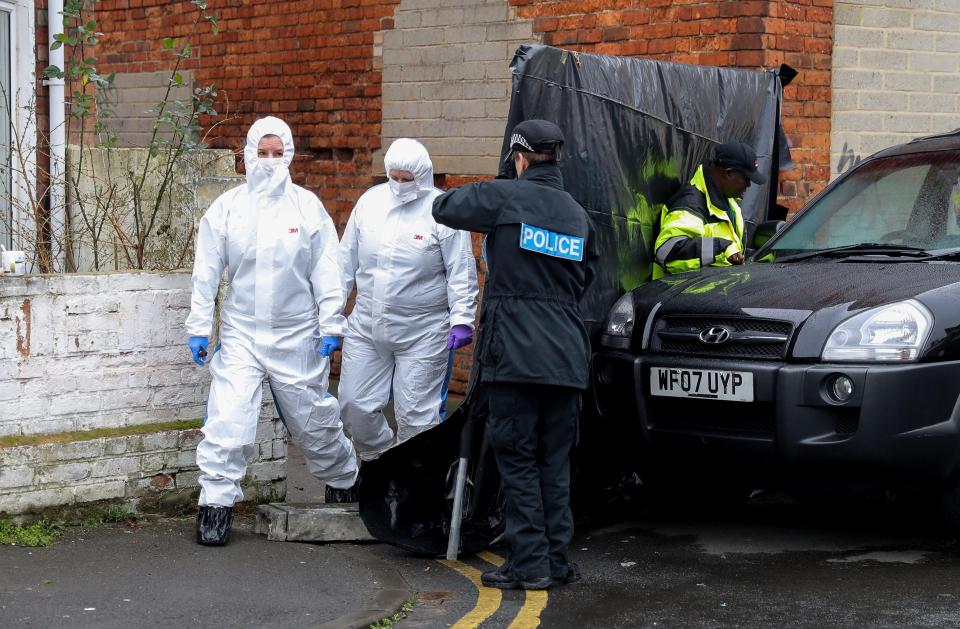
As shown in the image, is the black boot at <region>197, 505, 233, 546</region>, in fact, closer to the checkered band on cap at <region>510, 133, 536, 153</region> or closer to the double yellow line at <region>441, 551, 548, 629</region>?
the double yellow line at <region>441, 551, 548, 629</region>

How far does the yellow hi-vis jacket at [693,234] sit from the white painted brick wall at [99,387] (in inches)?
81.2

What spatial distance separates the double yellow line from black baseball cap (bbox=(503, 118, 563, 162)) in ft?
5.73

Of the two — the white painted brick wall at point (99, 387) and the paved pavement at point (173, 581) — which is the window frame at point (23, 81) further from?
the paved pavement at point (173, 581)

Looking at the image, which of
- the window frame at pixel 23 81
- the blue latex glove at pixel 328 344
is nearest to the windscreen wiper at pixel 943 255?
the blue latex glove at pixel 328 344

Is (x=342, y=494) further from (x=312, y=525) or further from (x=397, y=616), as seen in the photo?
(x=397, y=616)

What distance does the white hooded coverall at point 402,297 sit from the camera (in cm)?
674

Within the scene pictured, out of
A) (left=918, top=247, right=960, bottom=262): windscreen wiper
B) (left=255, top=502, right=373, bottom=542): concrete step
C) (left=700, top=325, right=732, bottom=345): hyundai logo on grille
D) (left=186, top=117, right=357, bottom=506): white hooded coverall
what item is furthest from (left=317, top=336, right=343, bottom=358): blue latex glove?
(left=918, top=247, right=960, bottom=262): windscreen wiper

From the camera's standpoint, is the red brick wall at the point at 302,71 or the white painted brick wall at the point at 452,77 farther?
the red brick wall at the point at 302,71

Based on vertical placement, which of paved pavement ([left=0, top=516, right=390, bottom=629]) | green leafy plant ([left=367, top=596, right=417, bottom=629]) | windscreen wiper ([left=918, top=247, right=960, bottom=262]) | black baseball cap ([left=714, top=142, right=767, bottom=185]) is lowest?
green leafy plant ([left=367, top=596, right=417, bottom=629])

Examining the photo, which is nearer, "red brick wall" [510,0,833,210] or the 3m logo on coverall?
the 3m logo on coverall

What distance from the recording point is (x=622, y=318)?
6539mm

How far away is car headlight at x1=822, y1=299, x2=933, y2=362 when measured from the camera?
18.9 ft

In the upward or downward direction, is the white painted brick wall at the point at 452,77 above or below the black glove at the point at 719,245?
above

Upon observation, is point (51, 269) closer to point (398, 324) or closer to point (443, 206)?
point (398, 324)
